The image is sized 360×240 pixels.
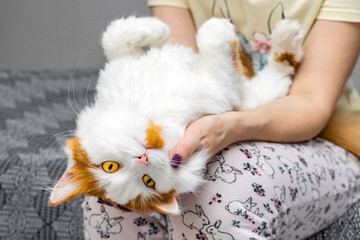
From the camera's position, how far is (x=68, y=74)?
5.67ft

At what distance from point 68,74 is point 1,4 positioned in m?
0.77

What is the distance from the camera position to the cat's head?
2.23 ft

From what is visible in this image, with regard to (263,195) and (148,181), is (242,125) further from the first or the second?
(148,181)

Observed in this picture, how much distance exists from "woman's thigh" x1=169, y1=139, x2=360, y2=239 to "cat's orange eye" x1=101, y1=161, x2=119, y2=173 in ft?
0.52

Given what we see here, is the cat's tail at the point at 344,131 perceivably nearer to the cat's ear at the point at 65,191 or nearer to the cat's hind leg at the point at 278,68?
the cat's hind leg at the point at 278,68

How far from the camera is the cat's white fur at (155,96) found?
691 millimetres

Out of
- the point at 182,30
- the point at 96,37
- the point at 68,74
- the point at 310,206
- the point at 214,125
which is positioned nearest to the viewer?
the point at 214,125

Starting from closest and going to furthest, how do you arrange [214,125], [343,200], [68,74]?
[214,125] → [343,200] → [68,74]

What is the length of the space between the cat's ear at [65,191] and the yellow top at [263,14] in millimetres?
663

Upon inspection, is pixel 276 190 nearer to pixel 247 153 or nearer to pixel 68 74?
pixel 247 153

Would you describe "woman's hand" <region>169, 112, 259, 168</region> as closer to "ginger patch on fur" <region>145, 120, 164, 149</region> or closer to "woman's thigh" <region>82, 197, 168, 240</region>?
"ginger patch on fur" <region>145, 120, 164, 149</region>

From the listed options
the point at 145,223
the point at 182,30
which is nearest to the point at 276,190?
the point at 145,223

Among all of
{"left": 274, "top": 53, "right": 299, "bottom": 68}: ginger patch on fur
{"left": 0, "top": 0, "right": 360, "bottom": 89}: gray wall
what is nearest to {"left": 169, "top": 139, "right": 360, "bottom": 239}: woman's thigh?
{"left": 274, "top": 53, "right": 299, "bottom": 68}: ginger patch on fur

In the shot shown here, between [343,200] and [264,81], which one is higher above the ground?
[264,81]
